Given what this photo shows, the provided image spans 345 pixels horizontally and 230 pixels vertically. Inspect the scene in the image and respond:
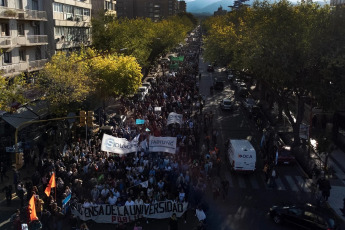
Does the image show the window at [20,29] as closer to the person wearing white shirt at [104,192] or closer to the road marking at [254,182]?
the person wearing white shirt at [104,192]

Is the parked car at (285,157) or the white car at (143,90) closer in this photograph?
the parked car at (285,157)

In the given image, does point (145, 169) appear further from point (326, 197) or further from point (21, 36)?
point (21, 36)

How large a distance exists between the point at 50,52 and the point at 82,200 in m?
28.9

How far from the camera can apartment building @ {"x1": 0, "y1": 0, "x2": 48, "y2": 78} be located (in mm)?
32250

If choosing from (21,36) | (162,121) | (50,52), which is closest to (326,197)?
(162,121)

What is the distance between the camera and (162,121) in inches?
1245

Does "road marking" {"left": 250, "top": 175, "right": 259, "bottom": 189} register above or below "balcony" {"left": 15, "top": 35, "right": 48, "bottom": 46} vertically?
below

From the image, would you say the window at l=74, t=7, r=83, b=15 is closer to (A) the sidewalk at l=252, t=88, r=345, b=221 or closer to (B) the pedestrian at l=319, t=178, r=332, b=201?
(A) the sidewalk at l=252, t=88, r=345, b=221

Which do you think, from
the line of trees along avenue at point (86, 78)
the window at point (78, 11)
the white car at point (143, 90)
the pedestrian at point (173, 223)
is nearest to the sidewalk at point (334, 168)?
A: the pedestrian at point (173, 223)

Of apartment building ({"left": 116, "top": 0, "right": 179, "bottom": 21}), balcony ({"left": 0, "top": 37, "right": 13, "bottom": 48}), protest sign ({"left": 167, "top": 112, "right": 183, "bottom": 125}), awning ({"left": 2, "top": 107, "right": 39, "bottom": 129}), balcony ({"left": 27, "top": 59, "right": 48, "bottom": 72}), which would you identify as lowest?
protest sign ({"left": 167, "top": 112, "right": 183, "bottom": 125})

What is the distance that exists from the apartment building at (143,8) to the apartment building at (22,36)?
4971 inches

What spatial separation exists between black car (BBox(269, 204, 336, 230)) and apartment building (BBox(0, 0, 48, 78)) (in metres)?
24.5

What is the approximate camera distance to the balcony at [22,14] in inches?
1254

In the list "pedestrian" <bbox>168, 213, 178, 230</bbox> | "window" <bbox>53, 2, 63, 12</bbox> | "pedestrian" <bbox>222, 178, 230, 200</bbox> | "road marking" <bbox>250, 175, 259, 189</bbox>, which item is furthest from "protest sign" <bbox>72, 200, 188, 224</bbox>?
"window" <bbox>53, 2, 63, 12</bbox>
